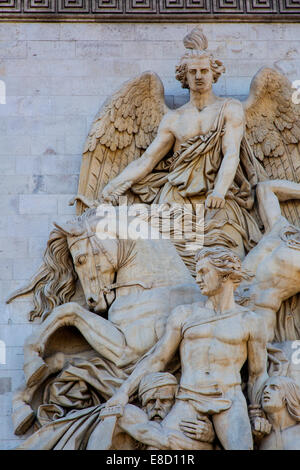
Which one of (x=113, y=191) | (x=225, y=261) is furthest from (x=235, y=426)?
(x=113, y=191)

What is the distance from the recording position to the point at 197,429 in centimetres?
1252

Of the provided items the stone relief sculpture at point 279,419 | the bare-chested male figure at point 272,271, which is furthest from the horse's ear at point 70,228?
the stone relief sculpture at point 279,419

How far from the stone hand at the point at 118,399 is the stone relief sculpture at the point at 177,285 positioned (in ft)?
0.05

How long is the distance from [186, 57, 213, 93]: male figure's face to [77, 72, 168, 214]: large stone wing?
442 mm

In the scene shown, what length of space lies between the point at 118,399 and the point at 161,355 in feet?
2.32

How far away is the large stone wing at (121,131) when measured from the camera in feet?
48.2

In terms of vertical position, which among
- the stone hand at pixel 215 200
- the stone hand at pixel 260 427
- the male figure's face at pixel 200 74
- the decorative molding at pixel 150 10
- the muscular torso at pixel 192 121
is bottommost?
the stone hand at pixel 260 427

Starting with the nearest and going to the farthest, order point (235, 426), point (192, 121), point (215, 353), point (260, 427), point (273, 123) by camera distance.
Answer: point (235, 426)
point (260, 427)
point (215, 353)
point (192, 121)
point (273, 123)

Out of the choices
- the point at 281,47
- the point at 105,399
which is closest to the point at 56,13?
the point at 281,47

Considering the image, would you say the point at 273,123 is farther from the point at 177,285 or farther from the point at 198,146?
the point at 177,285

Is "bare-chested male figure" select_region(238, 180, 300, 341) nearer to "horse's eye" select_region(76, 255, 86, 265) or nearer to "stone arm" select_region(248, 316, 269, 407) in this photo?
"stone arm" select_region(248, 316, 269, 407)

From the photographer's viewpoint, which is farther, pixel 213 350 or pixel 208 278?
pixel 208 278

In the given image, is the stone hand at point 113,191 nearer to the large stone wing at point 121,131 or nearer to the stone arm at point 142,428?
the large stone wing at point 121,131

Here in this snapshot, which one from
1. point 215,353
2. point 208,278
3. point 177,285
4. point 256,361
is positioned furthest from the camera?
point 177,285
